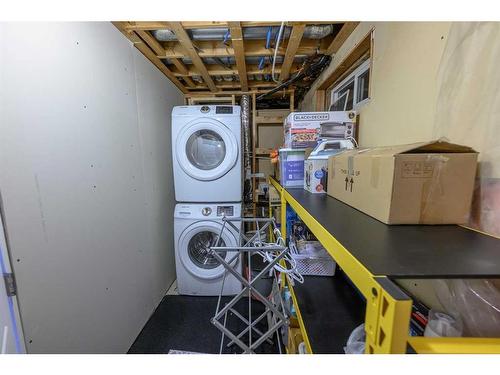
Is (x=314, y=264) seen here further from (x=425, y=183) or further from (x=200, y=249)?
(x=200, y=249)

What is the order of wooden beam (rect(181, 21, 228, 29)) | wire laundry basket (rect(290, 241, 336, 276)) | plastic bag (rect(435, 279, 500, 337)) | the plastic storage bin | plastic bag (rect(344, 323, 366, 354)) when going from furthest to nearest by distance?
the plastic storage bin < wooden beam (rect(181, 21, 228, 29)) < wire laundry basket (rect(290, 241, 336, 276)) < plastic bag (rect(344, 323, 366, 354)) < plastic bag (rect(435, 279, 500, 337))

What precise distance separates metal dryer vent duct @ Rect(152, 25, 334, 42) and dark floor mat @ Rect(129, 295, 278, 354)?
230 cm

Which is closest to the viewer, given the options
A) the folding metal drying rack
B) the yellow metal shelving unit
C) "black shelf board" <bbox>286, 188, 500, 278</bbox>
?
the yellow metal shelving unit

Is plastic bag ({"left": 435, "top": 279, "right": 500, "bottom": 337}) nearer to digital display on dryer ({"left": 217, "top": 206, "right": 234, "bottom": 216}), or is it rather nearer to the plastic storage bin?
the plastic storage bin

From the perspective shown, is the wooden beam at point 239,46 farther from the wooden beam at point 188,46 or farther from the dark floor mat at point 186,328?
the dark floor mat at point 186,328

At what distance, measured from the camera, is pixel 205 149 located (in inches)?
87.4

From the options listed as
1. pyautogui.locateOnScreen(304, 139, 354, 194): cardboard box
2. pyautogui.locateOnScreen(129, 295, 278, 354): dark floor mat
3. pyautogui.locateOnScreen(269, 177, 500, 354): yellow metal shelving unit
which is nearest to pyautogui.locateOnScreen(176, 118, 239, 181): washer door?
pyautogui.locateOnScreen(304, 139, 354, 194): cardboard box

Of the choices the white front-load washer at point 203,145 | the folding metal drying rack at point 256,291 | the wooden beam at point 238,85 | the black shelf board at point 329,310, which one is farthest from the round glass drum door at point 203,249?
the wooden beam at point 238,85

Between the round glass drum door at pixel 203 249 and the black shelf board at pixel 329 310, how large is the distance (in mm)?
1170

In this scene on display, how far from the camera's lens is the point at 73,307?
1082 millimetres

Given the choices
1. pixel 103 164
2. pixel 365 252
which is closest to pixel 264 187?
pixel 103 164

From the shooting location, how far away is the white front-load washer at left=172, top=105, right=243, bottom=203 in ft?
6.60

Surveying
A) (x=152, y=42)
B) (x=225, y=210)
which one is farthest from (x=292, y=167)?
(x=152, y=42)

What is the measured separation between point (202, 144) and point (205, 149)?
0.20 ft
